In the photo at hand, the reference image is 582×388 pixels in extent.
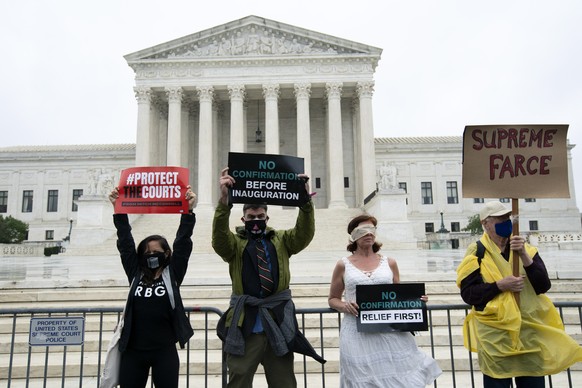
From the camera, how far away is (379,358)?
385 cm

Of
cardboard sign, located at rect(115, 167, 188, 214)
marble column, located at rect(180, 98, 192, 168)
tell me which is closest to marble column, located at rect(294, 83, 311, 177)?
marble column, located at rect(180, 98, 192, 168)

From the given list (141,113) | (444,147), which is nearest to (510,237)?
(141,113)

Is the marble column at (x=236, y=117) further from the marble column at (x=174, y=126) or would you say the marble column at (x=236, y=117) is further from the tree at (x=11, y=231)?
the tree at (x=11, y=231)

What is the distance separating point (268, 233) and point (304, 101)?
116 feet

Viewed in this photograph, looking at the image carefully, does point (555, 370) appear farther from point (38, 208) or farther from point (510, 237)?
point (38, 208)

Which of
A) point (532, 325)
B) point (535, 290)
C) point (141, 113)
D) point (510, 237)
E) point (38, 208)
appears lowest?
point (532, 325)

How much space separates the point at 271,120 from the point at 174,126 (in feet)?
27.3

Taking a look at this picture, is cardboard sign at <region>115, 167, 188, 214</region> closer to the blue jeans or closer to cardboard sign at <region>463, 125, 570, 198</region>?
cardboard sign at <region>463, 125, 570, 198</region>

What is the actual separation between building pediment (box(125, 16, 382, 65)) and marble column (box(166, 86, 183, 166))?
3211mm

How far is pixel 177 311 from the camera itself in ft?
12.9

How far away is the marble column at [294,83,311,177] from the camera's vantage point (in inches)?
1465

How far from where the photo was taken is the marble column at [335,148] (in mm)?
37250

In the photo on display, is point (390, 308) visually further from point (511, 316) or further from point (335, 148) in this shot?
point (335, 148)

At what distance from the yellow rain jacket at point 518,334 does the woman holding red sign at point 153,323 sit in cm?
263
